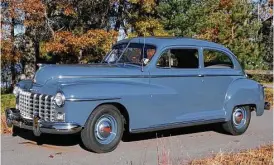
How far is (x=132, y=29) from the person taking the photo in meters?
18.3

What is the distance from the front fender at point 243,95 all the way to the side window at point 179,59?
972 mm

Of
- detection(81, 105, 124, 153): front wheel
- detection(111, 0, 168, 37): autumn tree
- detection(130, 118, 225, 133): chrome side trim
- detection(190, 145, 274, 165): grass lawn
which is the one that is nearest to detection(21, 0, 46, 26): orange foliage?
detection(111, 0, 168, 37): autumn tree

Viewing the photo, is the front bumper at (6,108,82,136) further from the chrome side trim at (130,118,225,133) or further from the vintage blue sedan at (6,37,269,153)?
the chrome side trim at (130,118,225,133)

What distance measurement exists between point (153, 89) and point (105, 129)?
1.12m

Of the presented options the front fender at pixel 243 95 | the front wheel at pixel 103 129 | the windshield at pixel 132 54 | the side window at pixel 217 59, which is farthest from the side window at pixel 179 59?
the front wheel at pixel 103 129

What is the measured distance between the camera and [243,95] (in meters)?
9.17

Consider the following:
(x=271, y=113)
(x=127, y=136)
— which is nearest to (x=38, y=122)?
(x=127, y=136)

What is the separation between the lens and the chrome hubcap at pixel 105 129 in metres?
7.11

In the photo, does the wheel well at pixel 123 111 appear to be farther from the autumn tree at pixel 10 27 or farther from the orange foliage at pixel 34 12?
the autumn tree at pixel 10 27

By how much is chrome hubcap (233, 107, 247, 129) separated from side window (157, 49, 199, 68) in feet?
4.73

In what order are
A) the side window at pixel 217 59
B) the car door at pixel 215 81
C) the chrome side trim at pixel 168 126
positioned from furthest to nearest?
the side window at pixel 217 59
the car door at pixel 215 81
the chrome side trim at pixel 168 126

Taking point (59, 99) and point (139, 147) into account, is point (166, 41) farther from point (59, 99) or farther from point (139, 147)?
point (59, 99)

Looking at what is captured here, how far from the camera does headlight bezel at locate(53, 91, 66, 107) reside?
6699 mm

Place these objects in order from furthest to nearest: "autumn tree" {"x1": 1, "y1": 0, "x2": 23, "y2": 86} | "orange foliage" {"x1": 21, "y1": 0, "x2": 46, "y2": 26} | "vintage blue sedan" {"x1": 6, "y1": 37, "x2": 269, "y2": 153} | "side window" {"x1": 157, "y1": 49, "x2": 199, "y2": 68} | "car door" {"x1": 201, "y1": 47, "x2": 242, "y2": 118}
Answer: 1. "autumn tree" {"x1": 1, "y1": 0, "x2": 23, "y2": 86}
2. "orange foliage" {"x1": 21, "y1": 0, "x2": 46, "y2": 26}
3. "car door" {"x1": 201, "y1": 47, "x2": 242, "y2": 118}
4. "side window" {"x1": 157, "y1": 49, "x2": 199, "y2": 68}
5. "vintage blue sedan" {"x1": 6, "y1": 37, "x2": 269, "y2": 153}
